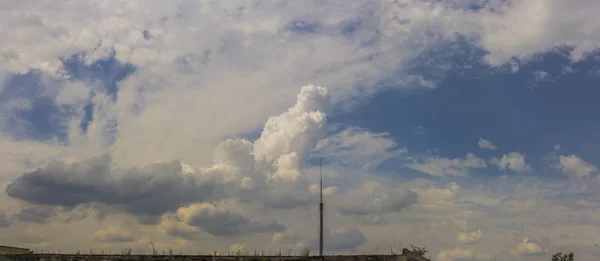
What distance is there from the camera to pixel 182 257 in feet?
103

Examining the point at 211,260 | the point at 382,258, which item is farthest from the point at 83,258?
the point at 382,258

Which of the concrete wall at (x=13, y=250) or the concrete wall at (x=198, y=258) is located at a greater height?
the concrete wall at (x=13, y=250)

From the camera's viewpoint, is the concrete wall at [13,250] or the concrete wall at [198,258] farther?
the concrete wall at [13,250]

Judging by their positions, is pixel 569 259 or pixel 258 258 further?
pixel 569 259

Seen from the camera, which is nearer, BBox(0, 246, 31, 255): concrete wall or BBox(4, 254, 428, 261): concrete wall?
BBox(4, 254, 428, 261): concrete wall

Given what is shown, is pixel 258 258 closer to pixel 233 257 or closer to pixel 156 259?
pixel 233 257

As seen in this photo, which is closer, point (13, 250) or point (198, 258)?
point (198, 258)

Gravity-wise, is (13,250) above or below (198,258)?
above

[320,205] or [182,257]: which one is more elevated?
[320,205]

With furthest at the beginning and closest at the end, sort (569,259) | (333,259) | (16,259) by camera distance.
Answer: (569,259) < (16,259) < (333,259)

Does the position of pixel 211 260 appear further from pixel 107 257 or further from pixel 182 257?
pixel 107 257

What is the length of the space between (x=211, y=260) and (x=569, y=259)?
37135mm

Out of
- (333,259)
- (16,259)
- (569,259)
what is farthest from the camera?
(569,259)

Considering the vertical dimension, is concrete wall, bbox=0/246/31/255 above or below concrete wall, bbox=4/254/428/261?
above
